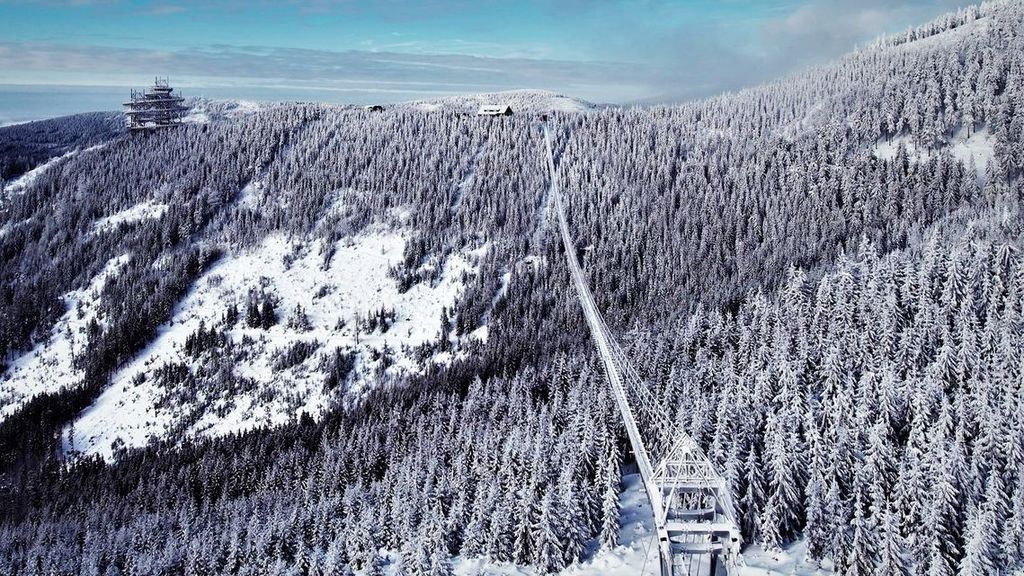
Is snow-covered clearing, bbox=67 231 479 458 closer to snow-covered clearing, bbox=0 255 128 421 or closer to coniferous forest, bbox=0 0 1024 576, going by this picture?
coniferous forest, bbox=0 0 1024 576

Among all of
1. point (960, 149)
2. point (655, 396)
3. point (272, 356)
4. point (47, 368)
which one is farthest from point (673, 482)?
point (47, 368)

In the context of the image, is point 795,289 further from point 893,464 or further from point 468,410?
point 468,410

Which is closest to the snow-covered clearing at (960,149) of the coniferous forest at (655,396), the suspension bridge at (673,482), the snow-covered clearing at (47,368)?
the coniferous forest at (655,396)

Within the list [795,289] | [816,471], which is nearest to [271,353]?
[795,289]

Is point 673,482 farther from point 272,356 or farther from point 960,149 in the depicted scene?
point 960,149

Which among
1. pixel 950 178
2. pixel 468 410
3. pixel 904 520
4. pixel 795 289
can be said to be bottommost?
pixel 468 410

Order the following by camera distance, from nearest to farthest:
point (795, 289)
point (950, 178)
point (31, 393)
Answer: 1. point (795, 289)
2. point (950, 178)
3. point (31, 393)

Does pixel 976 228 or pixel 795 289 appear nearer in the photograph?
pixel 795 289

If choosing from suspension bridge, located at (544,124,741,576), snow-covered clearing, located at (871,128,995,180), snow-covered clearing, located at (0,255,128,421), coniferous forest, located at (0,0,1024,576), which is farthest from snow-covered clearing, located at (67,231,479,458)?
snow-covered clearing, located at (871,128,995,180)

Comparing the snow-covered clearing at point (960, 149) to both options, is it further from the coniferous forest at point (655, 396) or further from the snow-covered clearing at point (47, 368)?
the snow-covered clearing at point (47, 368)
